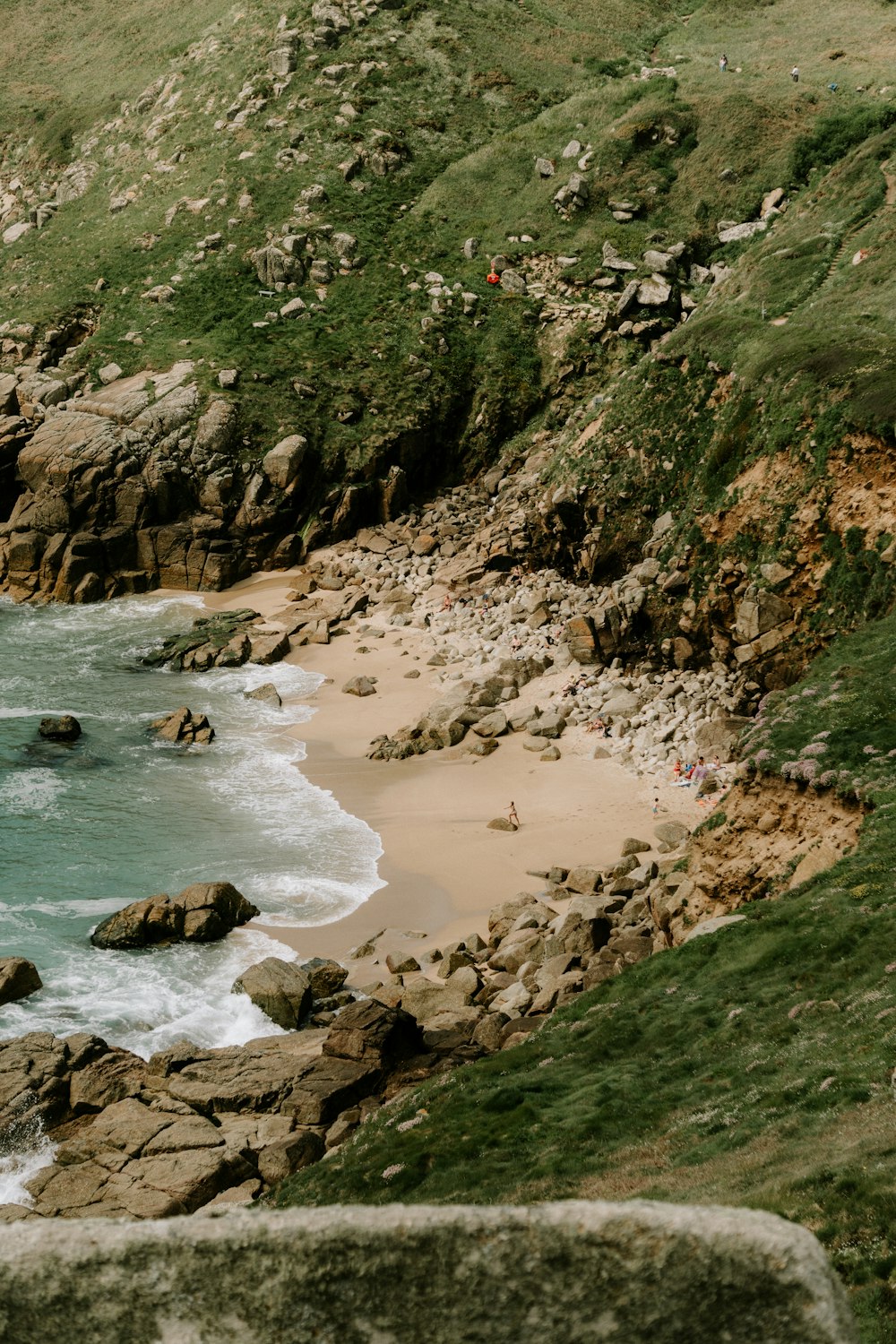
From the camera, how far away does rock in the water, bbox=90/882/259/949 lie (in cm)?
2883

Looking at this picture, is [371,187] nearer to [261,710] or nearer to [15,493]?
[15,493]

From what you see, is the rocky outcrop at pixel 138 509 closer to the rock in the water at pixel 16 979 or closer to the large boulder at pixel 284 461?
the large boulder at pixel 284 461

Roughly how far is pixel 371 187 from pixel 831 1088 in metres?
77.8

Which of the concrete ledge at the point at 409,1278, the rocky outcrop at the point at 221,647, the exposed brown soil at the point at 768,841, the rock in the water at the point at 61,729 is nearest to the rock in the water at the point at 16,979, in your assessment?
the exposed brown soil at the point at 768,841

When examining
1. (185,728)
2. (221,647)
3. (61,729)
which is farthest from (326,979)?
(221,647)

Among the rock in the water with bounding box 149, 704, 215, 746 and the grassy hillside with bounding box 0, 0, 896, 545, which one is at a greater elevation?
the grassy hillside with bounding box 0, 0, 896, 545

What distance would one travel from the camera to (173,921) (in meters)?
29.1

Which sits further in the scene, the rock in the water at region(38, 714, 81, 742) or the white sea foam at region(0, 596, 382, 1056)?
the rock in the water at region(38, 714, 81, 742)

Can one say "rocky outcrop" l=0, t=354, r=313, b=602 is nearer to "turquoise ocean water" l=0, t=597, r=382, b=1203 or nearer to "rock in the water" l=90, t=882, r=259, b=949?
"turquoise ocean water" l=0, t=597, r=382, b=1203

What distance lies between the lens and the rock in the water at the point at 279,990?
25.4 meters

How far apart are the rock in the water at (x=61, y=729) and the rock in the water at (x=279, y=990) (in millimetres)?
20076

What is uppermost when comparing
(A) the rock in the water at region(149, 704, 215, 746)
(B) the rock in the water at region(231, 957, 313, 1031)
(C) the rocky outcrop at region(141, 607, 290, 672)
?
(B) the rock in the water at region(231, 957, 313, 1031)

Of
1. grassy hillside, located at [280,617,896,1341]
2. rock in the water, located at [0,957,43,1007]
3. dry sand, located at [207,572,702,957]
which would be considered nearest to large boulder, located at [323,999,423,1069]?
grassy hillside, located at [280,617,896,1341]

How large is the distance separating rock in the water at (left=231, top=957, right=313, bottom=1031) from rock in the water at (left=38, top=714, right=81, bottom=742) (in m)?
20.1
